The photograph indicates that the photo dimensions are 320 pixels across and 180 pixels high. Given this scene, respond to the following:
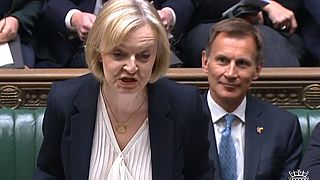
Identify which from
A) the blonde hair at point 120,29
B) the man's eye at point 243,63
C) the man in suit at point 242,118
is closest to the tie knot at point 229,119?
the man in suit at point 242,118

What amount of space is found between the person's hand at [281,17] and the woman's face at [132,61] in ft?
4.08

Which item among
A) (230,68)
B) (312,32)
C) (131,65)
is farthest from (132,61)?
(312,32)

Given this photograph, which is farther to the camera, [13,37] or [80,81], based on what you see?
[13,37]

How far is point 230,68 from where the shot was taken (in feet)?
6.95

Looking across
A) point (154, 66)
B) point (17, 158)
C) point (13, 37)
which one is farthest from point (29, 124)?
point (154, 66)

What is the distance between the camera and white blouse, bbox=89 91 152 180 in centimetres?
156

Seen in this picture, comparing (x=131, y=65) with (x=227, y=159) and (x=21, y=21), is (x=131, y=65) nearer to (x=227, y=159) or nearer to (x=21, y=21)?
(x=227, y=159)

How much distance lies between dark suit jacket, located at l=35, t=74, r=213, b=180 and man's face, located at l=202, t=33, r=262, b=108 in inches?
21.5

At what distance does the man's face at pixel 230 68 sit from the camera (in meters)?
2.12

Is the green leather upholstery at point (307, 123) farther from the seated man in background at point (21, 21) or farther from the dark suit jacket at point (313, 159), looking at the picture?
the seated man in background at point (21, 21)

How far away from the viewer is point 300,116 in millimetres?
2369

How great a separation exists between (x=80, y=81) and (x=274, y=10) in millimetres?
1243

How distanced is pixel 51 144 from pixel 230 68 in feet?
2.39

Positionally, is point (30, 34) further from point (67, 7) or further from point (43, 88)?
point (43, 88)
